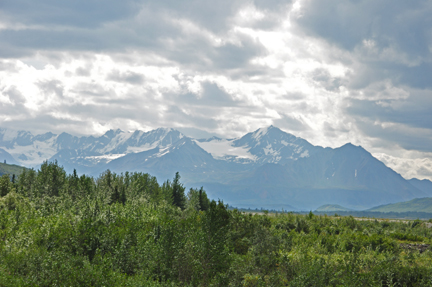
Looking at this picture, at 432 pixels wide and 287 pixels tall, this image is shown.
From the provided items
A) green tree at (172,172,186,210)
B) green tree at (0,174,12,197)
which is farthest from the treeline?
green tree at (172,172,186,210)

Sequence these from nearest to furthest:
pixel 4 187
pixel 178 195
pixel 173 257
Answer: pixel 173 257 → pixel 4 187 → pixel 178 195

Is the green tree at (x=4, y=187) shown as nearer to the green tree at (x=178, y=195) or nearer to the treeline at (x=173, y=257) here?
the treeline at (x=173, y=257)

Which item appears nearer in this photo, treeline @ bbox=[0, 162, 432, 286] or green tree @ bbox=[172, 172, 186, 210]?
treeline @ bbox=[0, 162, 432, 286]

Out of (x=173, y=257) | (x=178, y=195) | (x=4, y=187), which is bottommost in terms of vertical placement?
(x=173, y=257)

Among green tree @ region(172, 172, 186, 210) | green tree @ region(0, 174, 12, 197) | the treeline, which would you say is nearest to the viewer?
the treeline

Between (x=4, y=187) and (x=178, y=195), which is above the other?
(x=4, y=187)

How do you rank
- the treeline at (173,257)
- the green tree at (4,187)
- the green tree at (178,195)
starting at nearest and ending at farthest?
the treeline at (173,257) < the green tree at (4,187) < the green tree at (178,195)

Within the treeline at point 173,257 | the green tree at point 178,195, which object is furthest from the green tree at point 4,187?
the green tree at point 178,195

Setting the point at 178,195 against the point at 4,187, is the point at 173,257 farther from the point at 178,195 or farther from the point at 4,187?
the point at 178,195

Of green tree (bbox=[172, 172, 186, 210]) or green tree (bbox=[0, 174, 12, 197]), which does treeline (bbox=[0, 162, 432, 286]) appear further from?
green tree (bbox=[172, 172, 186, 210])

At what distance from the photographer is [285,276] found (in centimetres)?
5594

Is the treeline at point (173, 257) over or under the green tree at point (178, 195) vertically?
under

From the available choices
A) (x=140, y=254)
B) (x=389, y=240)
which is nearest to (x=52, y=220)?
(x=140, y=254)

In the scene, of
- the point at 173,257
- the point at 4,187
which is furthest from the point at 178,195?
the point at 173,257
